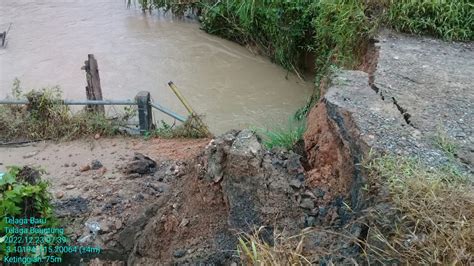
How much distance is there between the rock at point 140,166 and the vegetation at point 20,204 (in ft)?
3.55

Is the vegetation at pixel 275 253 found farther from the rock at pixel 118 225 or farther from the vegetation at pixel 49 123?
the vegetation at pixel 49 123

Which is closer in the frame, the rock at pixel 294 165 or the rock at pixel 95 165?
the rock at pixel 294 165

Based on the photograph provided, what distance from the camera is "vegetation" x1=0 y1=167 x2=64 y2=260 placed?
310cm

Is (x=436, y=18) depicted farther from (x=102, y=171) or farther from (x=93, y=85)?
(x=93, y=85)

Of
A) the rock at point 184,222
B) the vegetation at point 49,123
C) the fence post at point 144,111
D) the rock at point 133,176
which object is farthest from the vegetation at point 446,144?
the vegetation at point 49,123

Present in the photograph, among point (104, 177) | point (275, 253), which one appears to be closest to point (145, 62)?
point (104, 177)

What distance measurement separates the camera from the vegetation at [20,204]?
3104 millimetres

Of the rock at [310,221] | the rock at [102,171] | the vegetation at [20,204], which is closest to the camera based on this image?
the rock at [310,221]

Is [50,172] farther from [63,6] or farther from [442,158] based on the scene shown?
[63,6]

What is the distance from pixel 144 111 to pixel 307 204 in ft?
10.2

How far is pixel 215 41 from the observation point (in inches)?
338

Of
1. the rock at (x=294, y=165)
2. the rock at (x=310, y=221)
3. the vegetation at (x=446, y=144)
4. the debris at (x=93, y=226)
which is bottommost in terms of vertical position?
the debris at (x=93, y=226)

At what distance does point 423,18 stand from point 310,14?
6.78 ft

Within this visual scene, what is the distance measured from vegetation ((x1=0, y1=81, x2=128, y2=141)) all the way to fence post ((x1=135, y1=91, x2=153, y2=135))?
0.94 ft
